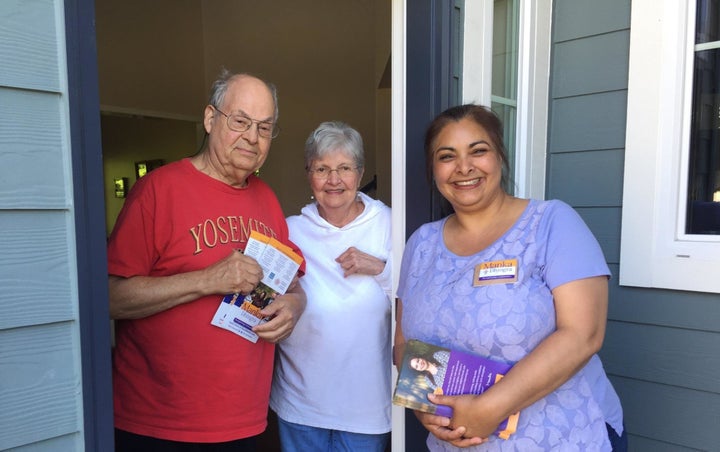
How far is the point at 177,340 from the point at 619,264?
4.82ft

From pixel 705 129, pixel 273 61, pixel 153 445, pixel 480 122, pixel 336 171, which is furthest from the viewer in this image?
pixel 273 61

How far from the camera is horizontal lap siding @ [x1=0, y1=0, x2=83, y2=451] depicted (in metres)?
0.89

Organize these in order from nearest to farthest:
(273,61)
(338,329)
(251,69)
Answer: (338,329)
(273,61)
(251,69)

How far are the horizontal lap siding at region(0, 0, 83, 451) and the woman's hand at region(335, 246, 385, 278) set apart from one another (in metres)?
0.99

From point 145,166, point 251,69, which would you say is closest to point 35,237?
point 251,69

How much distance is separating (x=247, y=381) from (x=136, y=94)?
4605 mm

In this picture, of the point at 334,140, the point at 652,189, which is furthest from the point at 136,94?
the point at 652,189

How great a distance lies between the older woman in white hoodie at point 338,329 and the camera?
1814 mm

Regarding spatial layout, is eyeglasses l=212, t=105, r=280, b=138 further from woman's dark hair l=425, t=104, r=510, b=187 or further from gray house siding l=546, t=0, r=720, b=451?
gray house siding l=546, t=0, r=720, b=451

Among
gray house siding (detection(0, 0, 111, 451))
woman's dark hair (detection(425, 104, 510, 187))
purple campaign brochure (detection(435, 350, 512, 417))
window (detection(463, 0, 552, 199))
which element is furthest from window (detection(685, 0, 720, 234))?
gray house siding (detection(0, 0, 111, 451))

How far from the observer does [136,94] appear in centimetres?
534

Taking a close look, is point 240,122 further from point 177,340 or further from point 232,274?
point 177,340

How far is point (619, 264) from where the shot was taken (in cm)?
184

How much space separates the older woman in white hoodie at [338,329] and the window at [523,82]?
0.56m
